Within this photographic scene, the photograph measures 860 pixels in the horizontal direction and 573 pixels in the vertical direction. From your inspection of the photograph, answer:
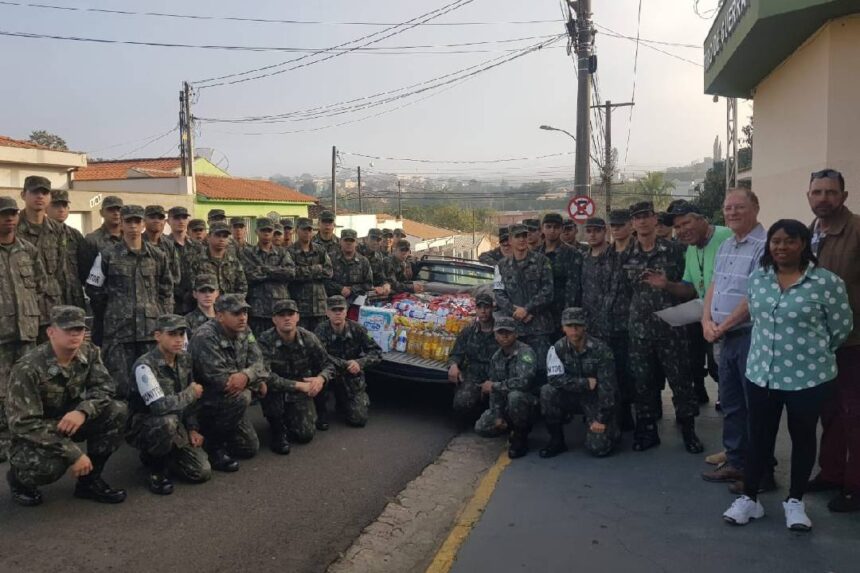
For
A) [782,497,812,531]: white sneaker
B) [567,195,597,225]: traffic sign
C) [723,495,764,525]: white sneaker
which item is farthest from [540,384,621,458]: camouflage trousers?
[567,195,597,225]: traffic sign

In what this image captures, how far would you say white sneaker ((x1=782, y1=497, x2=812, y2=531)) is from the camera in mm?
3768

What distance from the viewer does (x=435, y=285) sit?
28.7 ft

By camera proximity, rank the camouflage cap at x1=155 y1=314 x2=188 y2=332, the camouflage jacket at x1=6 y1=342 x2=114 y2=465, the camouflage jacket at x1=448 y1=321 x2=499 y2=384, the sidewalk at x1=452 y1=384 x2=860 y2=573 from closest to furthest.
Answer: the sidewalk at x1=452 y1=384 x2=860 y2=573 < the camouflage jacket at x1=6 y1=342 x2=114 y2=465 < the camouflage cap at x1=155 y1=314 x2=188 y2=332 < the camouflage jacket at x1=448 y1=321 x2=499 y2=384

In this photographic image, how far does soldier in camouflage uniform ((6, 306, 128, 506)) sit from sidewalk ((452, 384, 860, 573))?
2503mm

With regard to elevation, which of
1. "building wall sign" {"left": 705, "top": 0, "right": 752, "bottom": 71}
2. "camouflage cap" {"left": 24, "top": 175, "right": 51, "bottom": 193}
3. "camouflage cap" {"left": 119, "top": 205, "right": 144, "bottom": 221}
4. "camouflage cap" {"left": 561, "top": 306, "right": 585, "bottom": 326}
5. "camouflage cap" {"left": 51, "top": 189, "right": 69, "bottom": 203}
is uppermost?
"building wall sign" {"left": 705, "top": 0, "right": 752, "bottom": 71}

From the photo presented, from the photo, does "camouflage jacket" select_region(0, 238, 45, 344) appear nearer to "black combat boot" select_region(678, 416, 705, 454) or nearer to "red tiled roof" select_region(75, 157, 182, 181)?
"black combat boot" select_region(678, 416, 705, 454)

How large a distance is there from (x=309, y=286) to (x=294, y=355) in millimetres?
1766

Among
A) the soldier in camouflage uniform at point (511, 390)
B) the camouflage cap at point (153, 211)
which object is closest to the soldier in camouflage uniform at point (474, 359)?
the soldier in camouflage uniform at point (511, 390)

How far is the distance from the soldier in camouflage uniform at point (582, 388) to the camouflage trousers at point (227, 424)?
2351 mm

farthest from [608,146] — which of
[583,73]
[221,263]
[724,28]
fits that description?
[221,263]

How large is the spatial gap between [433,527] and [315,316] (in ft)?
12.6

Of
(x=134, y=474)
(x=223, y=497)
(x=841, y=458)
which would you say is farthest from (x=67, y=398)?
(x=841, y=458)

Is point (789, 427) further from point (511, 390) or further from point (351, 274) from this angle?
point (351, 274)

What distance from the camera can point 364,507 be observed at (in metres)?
4.52
